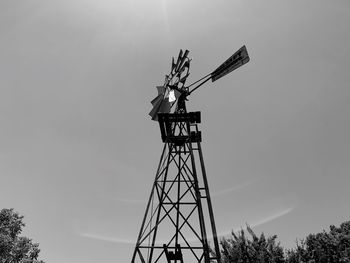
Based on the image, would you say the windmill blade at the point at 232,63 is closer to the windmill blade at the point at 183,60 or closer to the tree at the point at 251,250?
the windmill blade at the point at 183,60

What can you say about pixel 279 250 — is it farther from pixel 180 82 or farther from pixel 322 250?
pixel 180 82

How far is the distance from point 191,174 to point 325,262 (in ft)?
59.0

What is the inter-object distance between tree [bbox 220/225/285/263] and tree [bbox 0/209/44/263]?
13660mm

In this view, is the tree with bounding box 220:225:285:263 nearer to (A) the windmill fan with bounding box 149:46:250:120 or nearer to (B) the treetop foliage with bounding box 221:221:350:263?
(B) the treetop foliage with bounding box 221:221:350:263

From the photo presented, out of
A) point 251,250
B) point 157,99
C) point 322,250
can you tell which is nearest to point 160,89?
point 157,99

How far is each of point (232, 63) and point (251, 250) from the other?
15.0 meters

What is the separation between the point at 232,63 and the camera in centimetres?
1042

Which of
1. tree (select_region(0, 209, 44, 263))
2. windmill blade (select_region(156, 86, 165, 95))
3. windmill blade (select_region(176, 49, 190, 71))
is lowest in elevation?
tree (select_region(0, 209, 44, 263))

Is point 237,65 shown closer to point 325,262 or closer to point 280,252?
point 280,252

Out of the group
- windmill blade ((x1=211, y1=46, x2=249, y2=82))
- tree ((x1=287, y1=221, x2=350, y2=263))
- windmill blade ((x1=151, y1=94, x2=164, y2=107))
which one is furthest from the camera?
tree ((x1=287, y1=221, x2=350, y2=263))

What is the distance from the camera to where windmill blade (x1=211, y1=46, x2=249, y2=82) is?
32.6 ft

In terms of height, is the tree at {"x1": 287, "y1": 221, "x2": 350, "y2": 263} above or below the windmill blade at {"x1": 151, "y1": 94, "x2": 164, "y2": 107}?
below

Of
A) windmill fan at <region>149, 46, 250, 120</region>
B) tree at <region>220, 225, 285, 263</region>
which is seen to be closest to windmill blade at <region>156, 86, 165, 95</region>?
windmill fan at <region>149, 46, 250, 120</region>

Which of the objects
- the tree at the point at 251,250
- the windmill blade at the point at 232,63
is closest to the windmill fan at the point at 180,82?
the windmill blade at the point at 232,63
